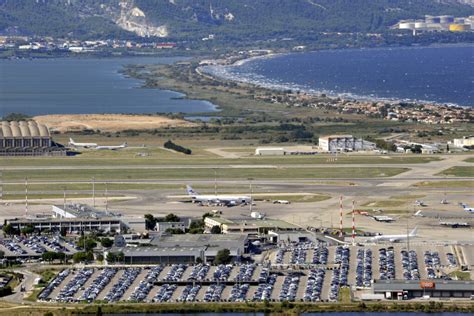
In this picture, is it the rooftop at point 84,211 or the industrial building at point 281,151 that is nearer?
the rooftop at point 84,211

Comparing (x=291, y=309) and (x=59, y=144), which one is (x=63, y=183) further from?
(x=291, y=309)

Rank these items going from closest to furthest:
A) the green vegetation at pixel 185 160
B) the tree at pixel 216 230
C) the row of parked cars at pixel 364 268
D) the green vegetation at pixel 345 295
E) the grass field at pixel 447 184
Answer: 1. the green vegetation at pixel 345 295
2. the row of parked cars at pixel 364 268
3. the tree at pixel 216 230
4. the grass field at pixel 447 184
5. the green vegetation at pixel 185 160

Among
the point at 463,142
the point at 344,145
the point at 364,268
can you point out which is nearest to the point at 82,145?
the point at 344,145

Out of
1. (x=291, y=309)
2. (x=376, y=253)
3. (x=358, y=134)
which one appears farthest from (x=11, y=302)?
(x=358, y=134)

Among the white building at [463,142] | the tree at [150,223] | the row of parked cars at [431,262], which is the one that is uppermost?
the row of parked cars at [431,262]

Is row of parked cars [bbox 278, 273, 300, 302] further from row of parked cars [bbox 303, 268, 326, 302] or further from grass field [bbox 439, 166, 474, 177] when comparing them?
grass field [bbox 439, 166, 474, 177]

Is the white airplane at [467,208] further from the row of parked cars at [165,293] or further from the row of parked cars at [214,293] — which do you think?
the row of parked cars at [165,293]

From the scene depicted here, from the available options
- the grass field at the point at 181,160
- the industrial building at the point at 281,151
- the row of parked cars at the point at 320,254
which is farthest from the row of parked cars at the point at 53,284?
the industrial building at the point at 281,151
